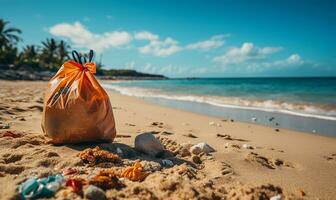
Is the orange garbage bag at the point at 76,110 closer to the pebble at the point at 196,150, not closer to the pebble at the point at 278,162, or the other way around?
the pebble at the point at 196,150

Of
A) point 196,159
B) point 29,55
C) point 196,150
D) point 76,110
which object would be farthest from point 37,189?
point 29,55

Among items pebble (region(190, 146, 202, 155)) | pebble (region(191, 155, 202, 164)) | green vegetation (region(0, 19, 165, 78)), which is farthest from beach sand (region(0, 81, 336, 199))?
green vegetation (region(0, 19, 165, 78))

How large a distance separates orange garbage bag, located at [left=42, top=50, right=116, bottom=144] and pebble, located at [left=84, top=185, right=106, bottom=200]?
1199 mm

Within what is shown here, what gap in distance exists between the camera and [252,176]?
2.74 metres

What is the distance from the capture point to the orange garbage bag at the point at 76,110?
3.02 metres

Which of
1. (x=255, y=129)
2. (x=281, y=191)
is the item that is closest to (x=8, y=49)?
(x=255, y=129)

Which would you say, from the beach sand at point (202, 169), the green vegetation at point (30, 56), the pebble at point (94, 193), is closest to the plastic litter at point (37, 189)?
the beach sand at point (202, 169)

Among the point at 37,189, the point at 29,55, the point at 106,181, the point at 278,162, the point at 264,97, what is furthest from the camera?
the point at 29,55

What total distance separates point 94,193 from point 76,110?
1282mm

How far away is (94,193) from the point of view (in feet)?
6.28

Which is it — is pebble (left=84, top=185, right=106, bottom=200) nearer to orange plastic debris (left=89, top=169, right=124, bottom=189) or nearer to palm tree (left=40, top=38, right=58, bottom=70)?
orange plastic debris (left=89, top=169, right=124, bottom=189)

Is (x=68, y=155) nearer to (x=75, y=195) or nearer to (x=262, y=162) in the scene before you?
(x=75, y=195)

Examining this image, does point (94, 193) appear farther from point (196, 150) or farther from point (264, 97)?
point (264, 97)

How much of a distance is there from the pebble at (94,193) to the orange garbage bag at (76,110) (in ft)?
3.93
